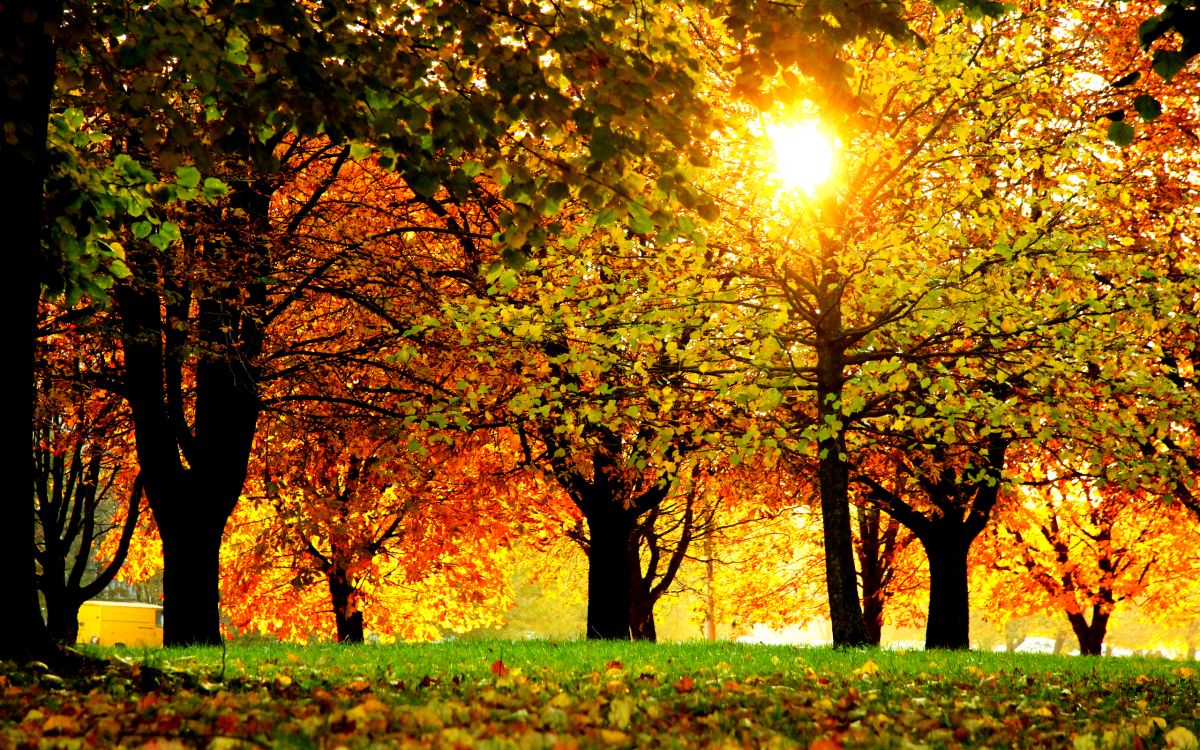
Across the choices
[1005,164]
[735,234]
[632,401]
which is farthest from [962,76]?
[632,401]

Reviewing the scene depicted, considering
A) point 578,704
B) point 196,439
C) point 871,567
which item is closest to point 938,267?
point 578,704

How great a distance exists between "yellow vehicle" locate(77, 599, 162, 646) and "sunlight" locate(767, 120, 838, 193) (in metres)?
28.5

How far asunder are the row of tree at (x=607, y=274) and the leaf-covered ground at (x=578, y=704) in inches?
69.8

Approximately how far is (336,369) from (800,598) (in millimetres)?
19299

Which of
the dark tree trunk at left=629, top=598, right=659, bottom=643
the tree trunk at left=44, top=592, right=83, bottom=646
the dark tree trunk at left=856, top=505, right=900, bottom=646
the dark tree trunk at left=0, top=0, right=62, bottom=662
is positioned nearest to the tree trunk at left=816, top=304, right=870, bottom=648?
the dark tree trunk at left=0, top=0, right=62, bottom=662

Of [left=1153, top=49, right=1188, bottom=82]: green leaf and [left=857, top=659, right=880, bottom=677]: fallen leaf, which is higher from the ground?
[left=1153, top=49, right=1188, bottom=82]: green leaf

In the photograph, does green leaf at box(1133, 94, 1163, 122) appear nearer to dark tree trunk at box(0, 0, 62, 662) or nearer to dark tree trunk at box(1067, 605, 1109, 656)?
dark tree trunk at box(0, 0, 62, 662)

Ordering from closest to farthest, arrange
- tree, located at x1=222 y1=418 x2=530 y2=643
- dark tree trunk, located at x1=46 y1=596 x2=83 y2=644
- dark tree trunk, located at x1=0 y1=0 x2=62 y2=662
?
dark tree trunk, located at x1=0 y1=0 x2=62 y2=662 < tree, located at x1=222 y1=418 x2=530 y2=643 < dark tree trunk, located at x1=46 y1=596 x2=83 y2=644

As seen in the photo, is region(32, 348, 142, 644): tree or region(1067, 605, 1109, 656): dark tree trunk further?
region(1067, 605, 1109, 656): dark tree trunk

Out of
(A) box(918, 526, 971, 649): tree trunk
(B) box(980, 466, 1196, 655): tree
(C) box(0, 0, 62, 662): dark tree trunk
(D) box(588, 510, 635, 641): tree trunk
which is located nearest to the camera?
(C) box(0, 0, 62, 662): dark tree trunk

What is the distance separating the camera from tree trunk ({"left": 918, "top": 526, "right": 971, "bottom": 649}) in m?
17.0

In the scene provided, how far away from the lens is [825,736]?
15.1 feet

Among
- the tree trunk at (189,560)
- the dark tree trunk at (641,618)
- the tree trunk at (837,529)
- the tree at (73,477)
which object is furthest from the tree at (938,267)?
the tree at (73,477)

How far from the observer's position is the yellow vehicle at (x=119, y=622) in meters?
31.5
